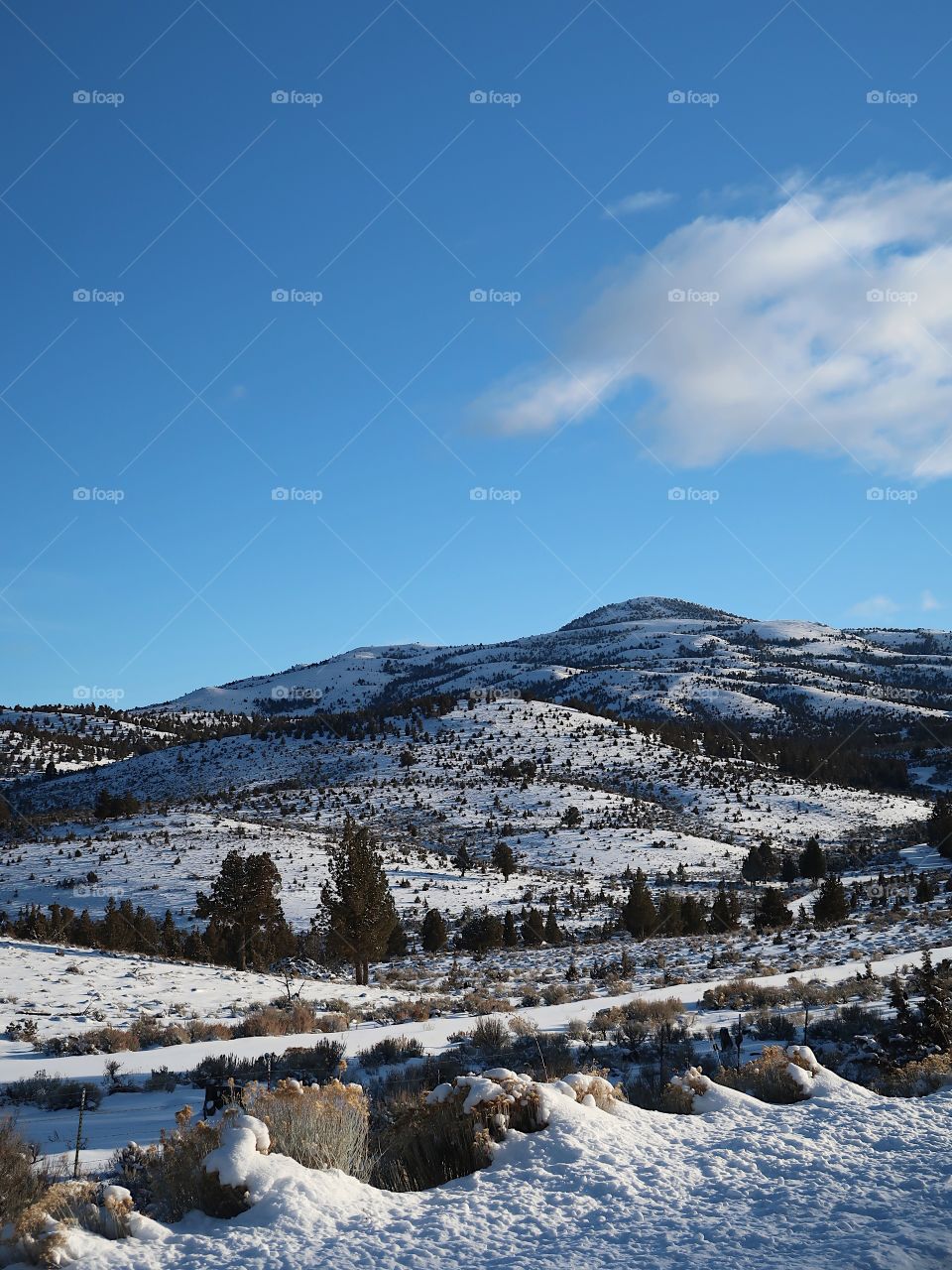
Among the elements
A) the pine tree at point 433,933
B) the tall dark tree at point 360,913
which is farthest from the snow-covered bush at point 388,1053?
the pine tree at point 433,933

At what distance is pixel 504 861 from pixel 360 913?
82.0ft

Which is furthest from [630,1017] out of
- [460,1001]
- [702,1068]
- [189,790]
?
[189,790]

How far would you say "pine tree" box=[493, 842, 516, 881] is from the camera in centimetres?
5178

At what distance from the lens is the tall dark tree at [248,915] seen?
31.8m

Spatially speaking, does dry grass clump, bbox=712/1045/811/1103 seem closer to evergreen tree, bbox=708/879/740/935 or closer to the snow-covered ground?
the snow-covered ground

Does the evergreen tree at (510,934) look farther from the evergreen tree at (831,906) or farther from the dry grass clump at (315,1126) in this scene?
the dry grass clump at (315,1126)

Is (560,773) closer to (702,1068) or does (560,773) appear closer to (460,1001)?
(460,1001)

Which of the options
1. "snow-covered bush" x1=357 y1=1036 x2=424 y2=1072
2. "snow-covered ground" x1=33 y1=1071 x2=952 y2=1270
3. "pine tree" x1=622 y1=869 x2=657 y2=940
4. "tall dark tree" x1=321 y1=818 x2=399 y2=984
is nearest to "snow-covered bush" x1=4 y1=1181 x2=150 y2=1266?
"snow-covered ground" x1=33 y1=1071 x2=952 y2=1270

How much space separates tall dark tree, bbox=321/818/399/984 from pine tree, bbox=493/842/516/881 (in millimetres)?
22882

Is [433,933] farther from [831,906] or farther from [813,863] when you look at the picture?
[813,863]

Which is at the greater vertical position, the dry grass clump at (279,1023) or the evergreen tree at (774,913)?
the dry grass clump at (279,1023)

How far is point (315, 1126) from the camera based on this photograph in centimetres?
667

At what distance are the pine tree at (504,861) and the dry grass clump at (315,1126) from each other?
4541 centimetres

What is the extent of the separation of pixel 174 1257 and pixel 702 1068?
878 cm
